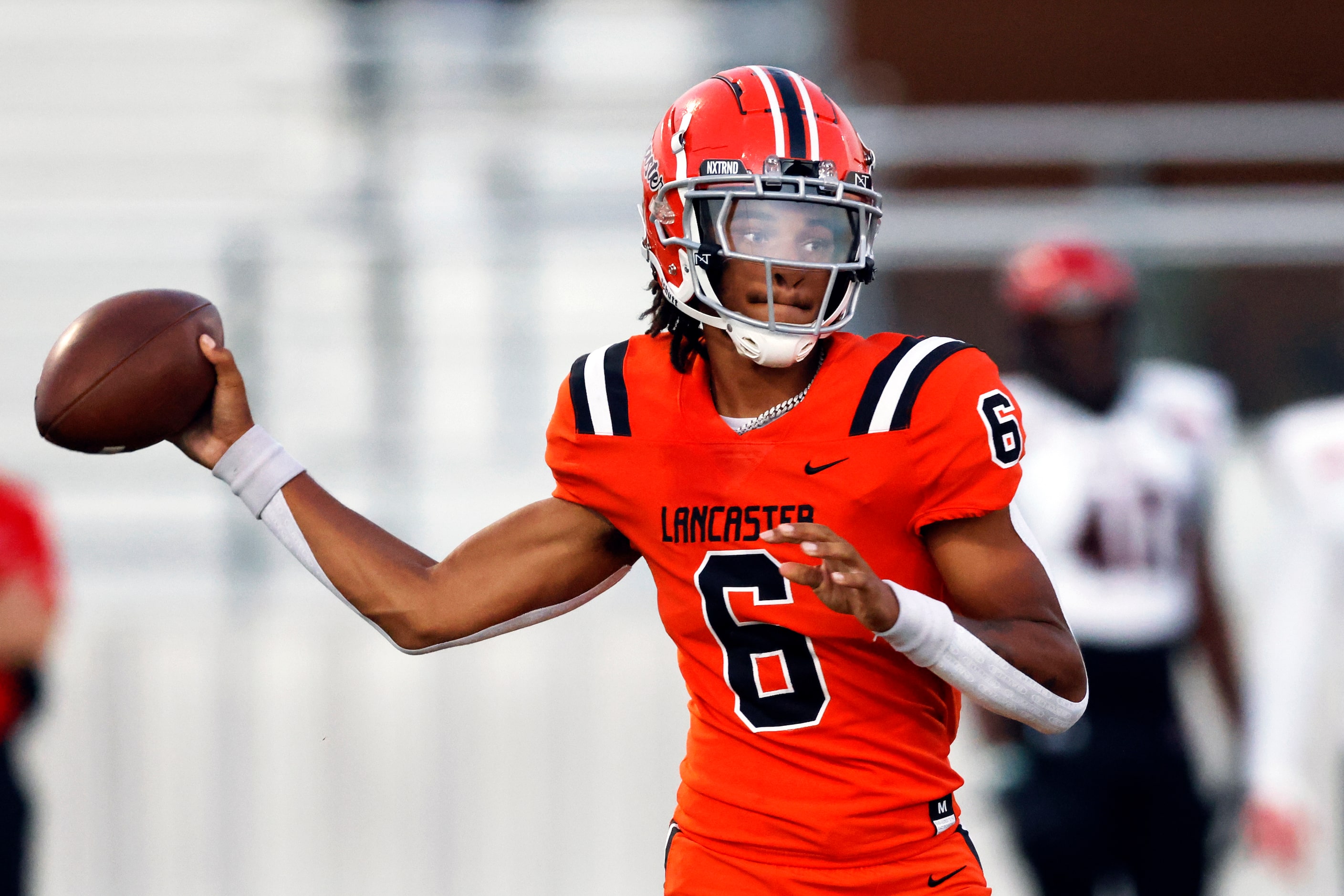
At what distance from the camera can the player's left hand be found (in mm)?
1861

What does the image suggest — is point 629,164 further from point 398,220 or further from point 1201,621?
point 1201,621

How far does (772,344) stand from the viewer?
222 centimetres

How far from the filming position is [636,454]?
7.62 ft

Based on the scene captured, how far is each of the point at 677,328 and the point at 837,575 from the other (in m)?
0.74

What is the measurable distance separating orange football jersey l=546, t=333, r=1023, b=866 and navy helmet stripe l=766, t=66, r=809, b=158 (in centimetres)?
29

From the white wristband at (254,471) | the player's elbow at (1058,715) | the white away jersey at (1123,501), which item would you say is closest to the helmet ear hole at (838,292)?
the player's elbow at (1058,715)

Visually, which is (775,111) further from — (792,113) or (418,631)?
(418,631)

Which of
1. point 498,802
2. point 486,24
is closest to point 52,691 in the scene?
point 498,802

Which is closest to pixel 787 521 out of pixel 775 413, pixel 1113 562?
pixel 775 413

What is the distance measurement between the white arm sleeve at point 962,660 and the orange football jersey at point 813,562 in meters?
0.18

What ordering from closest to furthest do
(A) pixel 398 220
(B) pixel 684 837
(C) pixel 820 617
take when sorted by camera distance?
(C) pixel 820 617 < (B) pixel 684 837 < (A) pixel 398 220

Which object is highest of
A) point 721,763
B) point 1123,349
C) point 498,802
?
point 1123,349

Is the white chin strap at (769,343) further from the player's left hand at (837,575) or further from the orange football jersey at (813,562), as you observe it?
the player's left hand at (837,575)

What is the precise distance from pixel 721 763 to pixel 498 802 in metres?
2.92
